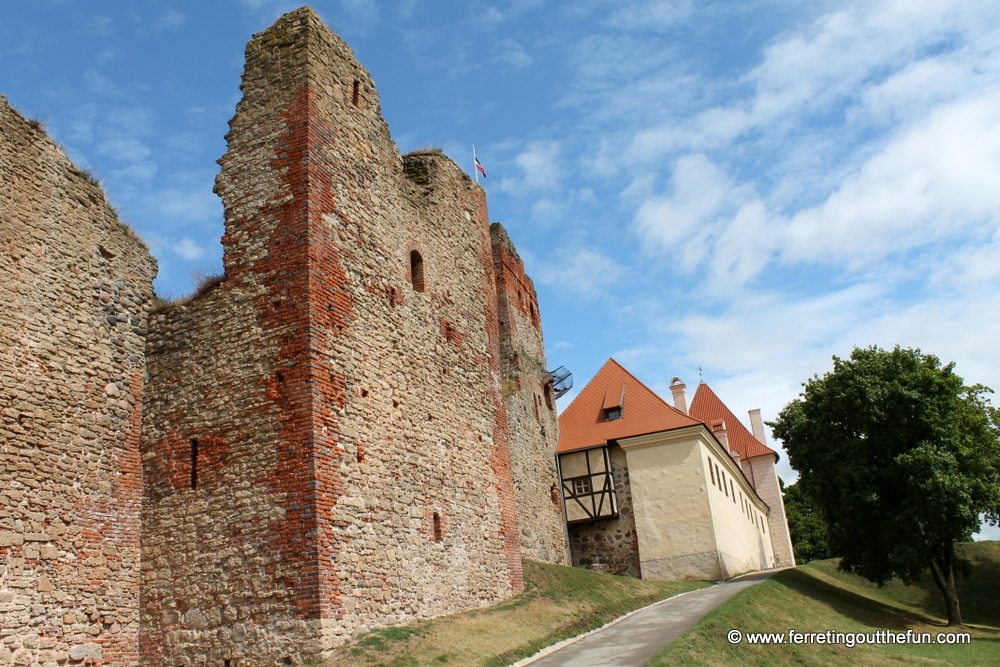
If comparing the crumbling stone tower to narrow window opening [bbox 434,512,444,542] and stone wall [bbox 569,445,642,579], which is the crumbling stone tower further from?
stone wall [bbox 569,445,642,579]

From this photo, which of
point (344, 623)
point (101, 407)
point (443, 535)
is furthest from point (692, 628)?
point (101, 407)

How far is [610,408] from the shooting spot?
2838 centimetres

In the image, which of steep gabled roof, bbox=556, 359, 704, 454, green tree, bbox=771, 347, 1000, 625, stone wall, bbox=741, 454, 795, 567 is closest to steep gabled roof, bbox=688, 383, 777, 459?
stone wall, bbox=741, 454, 795, 567

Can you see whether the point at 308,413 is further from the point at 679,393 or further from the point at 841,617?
the point at 679,393

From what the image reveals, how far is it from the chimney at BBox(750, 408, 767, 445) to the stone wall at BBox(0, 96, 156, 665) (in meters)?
42.3

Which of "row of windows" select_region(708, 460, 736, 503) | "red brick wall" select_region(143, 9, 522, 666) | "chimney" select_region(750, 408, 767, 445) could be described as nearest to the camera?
"red brick wall" select_region(143, 9, 522, 666)

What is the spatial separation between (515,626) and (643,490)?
42.8ft

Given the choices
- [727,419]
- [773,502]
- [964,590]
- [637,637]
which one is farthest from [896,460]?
[727,419]

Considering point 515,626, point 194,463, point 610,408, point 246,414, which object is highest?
point 610,408

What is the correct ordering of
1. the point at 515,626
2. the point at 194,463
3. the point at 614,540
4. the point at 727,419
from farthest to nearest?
the point at 727,419 < the point at 614,540 < the point at 515,626 < the point at 194,463

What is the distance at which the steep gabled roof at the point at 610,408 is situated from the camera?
26938 mm

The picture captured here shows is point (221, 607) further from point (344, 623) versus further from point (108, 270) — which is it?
point (108, 270)

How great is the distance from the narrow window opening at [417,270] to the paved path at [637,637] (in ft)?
23.6

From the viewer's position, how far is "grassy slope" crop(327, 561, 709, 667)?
36.1 feet
